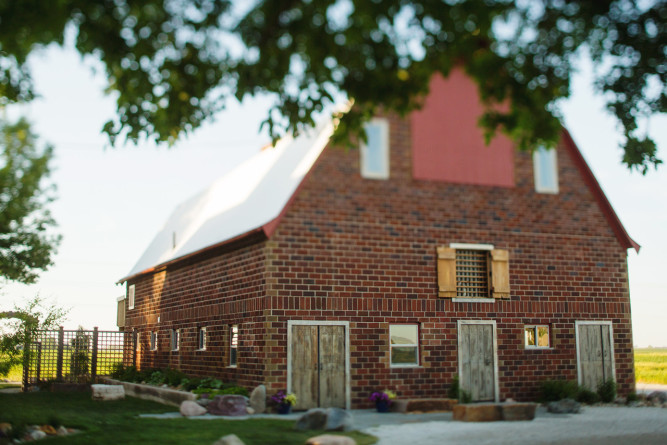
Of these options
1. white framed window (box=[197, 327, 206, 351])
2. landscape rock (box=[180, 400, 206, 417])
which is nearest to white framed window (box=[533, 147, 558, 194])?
white framed window (box=[197, 327, 206, 351])

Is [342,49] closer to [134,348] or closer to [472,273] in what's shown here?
[472,273]

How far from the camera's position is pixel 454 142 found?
67.7 feet

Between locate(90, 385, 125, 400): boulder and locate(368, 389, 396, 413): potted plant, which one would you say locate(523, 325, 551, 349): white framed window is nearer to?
locate(368, 389, 396, 413): potted plant

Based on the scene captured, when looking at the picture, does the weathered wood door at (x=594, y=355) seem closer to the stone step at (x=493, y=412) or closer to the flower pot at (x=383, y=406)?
the stone step at (x=493, y=412)

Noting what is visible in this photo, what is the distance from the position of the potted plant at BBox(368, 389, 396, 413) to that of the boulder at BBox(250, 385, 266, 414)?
2.61 meters

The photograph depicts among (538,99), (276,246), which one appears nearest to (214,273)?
(276,246)

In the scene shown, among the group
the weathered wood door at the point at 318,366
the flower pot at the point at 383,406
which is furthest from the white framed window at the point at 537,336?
the weathered wood door at the point at 318,366

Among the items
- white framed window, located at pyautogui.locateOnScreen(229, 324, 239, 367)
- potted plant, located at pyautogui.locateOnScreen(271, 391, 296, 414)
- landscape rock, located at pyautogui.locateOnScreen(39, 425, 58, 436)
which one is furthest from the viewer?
white framed window, located at pyautogui.locateOnScreen(229, 324, 239, 367)

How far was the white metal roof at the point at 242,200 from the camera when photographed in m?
19.6

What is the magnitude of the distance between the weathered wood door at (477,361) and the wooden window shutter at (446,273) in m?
0.99

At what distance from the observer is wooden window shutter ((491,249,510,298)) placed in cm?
2042

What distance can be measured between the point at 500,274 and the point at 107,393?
443 inches

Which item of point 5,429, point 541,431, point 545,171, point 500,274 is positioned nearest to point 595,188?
point 545,171

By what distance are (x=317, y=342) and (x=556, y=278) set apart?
708 cm
